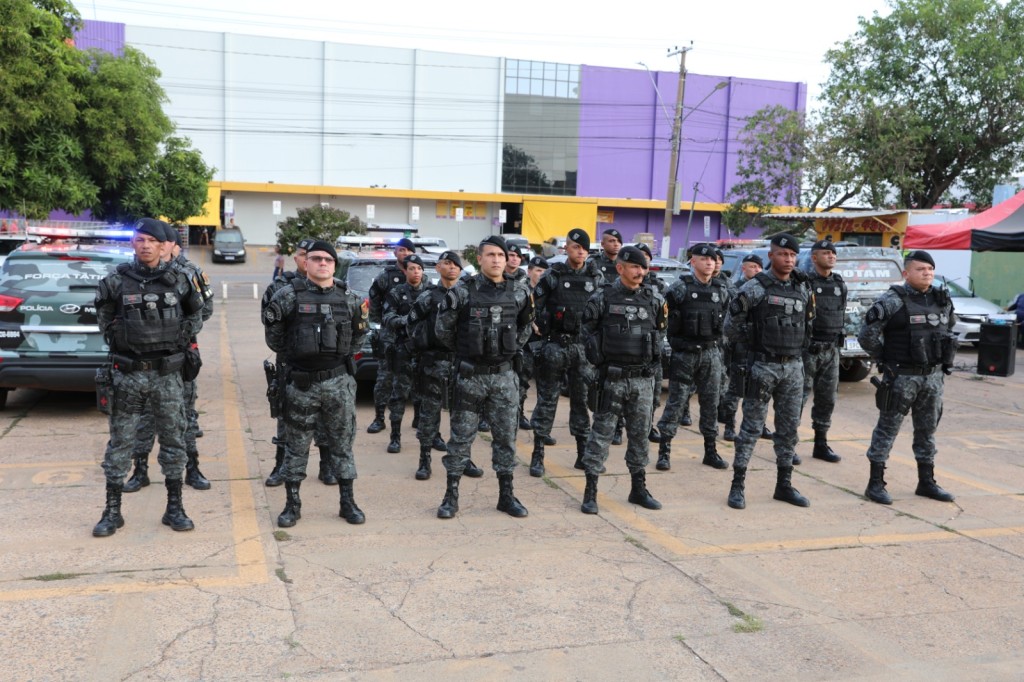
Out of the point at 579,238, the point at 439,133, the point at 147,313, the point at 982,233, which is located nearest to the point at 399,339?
the point at 579,238

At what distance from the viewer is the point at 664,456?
8055 mm

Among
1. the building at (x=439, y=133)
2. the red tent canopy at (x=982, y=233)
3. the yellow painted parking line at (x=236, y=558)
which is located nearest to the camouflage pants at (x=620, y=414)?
the yellow painted parking line at (x=236, y=558)

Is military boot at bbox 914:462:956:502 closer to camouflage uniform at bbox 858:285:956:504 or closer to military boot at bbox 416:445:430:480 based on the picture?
camouflage uniform at bbox 858:285:956:504

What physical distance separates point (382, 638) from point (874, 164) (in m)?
28.4

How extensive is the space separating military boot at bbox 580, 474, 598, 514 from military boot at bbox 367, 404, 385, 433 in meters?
3.09

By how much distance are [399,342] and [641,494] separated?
289cm

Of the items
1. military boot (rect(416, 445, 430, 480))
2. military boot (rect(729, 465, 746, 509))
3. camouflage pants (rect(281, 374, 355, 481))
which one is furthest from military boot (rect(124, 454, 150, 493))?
military boot (rect(729, 465, 746, 509))

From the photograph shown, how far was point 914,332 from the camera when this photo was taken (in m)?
6.95

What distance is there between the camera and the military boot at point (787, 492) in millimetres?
6895

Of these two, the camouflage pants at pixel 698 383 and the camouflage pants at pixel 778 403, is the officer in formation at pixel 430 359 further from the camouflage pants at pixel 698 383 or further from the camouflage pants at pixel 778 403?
the camouflage pants at pixel 778 403

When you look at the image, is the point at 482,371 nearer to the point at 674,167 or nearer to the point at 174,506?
the point at 174,506

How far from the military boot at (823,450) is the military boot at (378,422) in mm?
4364

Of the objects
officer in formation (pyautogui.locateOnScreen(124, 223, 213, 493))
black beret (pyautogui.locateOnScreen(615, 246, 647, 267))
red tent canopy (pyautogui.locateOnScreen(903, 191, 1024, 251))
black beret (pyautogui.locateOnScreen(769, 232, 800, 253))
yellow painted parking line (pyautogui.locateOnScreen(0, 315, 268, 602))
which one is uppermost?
red tent canopy (pyautogui.locateOnScreen(903, 191, 1024, 251))

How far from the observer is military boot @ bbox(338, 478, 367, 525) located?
6.16 meters
